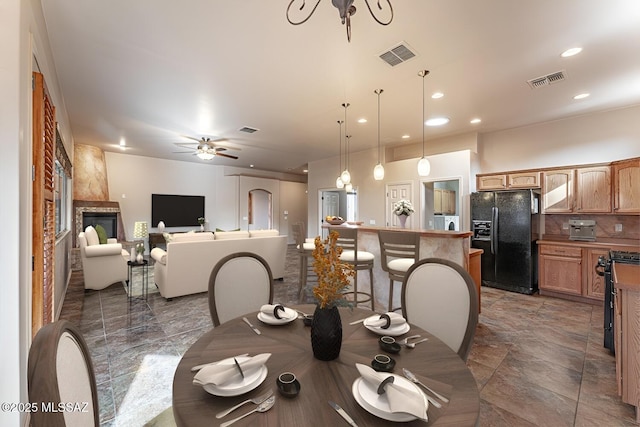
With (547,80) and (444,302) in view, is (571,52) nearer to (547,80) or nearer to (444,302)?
(547,80)

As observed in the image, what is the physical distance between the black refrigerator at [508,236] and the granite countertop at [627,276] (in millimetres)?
2081

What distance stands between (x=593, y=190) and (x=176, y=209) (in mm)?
9677

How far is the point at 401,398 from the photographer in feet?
2.54

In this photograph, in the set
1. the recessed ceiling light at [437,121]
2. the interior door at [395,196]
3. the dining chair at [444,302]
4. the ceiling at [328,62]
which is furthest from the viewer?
the interior door at [395,196]

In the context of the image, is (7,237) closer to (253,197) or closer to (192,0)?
(192,0)

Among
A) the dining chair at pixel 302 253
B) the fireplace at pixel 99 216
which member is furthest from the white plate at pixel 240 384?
the fireplace at pixel 99 216

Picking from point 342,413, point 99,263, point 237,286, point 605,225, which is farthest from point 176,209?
point 605,225

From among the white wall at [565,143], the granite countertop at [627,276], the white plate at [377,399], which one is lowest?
the white plate at [377,399]

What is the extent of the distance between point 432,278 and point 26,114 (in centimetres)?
269

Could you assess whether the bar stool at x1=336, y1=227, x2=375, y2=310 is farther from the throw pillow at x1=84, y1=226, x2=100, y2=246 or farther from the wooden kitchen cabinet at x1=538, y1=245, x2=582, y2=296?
the throw pillow at x1=84, y1=226, x2=100, y2=246

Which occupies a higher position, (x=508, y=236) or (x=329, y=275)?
(x=329, y=275)

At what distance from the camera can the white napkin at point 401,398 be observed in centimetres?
73

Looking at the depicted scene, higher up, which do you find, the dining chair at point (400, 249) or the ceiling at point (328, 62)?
the ceiling at point (328, 62)

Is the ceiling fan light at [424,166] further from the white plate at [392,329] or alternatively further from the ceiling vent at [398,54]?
the white plate at [392,329]
